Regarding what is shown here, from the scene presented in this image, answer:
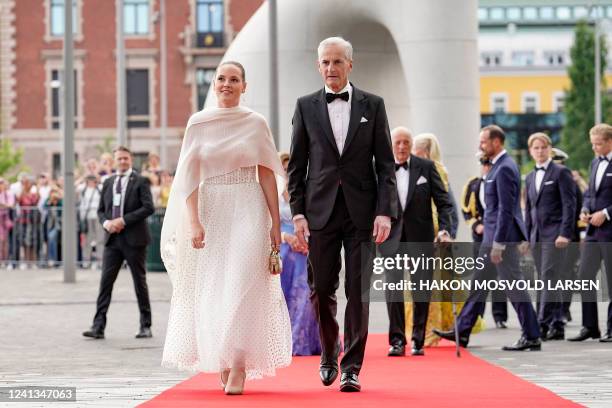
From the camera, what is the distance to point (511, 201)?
13.8m

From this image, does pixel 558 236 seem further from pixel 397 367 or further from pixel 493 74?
pixel 493 74

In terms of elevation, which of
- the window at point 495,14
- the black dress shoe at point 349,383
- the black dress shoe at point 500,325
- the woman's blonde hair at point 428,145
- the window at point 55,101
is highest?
the window at point 495,14

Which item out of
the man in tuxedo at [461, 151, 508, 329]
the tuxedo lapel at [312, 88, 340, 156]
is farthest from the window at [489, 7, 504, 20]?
the tuxedo lapel at [312, 88, 340, 156]

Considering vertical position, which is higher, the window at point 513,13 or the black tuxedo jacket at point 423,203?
the window at point 513,13

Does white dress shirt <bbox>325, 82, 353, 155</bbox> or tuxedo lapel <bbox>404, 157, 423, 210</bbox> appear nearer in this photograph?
white dress shirt <bbox>325, 82, 353, 155</bbox>

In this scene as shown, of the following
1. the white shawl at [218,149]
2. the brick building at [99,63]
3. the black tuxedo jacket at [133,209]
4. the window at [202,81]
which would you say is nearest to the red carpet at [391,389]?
the white shawl at [218,149]

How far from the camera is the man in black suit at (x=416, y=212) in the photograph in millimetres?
13023

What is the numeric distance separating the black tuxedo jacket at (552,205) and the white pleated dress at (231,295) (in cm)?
574

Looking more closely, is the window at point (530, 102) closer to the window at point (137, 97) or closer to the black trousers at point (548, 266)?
the window at point (137, 97)

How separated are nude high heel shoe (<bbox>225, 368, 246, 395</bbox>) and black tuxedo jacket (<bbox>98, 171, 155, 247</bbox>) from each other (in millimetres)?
6163

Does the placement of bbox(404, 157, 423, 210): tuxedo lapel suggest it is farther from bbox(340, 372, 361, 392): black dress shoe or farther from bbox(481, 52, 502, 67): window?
bbox(481, 52, 502, 67): window

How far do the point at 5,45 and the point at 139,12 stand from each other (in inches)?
283

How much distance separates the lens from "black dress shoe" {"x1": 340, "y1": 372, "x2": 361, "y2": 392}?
31.5ft

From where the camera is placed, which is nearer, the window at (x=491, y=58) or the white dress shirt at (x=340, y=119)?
the white dress shirt at (x=340, y=119)
